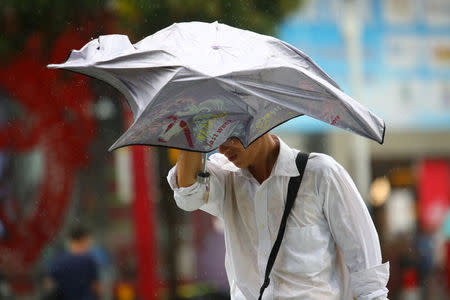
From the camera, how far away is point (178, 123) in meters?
2.54

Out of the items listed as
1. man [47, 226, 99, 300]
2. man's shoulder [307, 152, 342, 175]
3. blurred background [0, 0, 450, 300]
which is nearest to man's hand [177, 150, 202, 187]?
man's shoulder [307, 152, 342, 175]

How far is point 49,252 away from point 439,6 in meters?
9.55

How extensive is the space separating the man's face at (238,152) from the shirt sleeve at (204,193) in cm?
14

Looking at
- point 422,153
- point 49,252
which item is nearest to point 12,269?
point 49,252

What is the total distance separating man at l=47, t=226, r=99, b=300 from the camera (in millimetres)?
7488

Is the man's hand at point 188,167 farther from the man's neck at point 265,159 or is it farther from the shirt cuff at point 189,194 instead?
the man's neck at point 265,159

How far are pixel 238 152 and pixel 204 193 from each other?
195mm

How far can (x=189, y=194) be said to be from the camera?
8.91 ft

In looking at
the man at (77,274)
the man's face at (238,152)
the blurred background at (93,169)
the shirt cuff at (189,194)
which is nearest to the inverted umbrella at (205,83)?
the man's face at (238,152)

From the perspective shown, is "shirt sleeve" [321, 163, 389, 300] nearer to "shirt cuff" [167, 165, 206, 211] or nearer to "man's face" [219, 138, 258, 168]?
"man's face" [219, 138, 258, 168]

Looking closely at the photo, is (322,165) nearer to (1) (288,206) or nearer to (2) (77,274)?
(1) (288,206)

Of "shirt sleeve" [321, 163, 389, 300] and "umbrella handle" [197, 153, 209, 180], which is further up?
"umbrella handle" [197, 153, 209, 180]

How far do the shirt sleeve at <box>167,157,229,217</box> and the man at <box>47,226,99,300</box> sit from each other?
477 cm

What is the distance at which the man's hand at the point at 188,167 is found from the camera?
8.77 feet
